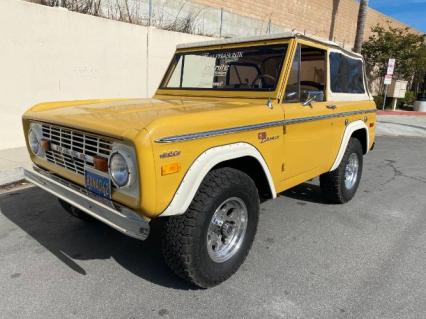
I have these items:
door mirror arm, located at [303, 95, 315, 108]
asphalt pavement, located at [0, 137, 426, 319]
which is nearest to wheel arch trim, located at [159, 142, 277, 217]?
asphalt pavement, located at [0, 137, 426, 319]

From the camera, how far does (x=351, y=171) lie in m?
5.10

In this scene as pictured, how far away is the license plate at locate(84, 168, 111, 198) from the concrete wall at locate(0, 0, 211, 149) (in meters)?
5.38

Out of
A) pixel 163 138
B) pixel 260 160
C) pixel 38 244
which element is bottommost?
pixel 38 244

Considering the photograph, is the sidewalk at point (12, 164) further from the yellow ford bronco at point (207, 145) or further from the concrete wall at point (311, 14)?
the concrete wall at point (311, 14)

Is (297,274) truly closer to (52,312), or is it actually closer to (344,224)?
(344,224)

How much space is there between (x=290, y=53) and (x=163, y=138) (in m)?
1.74

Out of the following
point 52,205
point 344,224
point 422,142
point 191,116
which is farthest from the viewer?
point 422,142

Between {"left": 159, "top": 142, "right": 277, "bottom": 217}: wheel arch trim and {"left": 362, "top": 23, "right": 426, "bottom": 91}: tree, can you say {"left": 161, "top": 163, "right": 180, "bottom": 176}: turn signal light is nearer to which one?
{"left": 159, "top": 142, "right": 277, "bottom": 217}: wheel arch trim

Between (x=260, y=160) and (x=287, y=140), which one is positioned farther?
(x=287, y=140)

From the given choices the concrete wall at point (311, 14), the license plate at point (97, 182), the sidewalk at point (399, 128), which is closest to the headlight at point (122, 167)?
the license plate at point (97, 182)

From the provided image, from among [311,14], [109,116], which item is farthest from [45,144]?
[311,14]

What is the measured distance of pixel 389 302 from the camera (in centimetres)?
284

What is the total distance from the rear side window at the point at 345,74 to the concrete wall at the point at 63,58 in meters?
5.59

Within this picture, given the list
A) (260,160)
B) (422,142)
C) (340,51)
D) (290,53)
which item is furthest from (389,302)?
(422,142)
